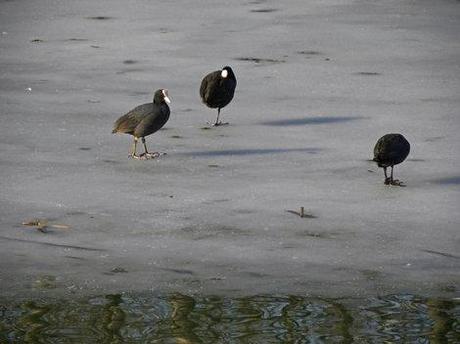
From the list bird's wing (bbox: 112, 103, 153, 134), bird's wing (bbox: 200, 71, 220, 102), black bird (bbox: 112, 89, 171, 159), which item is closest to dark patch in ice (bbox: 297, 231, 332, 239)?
black bird (bbox: 112, 89, 171, 159)

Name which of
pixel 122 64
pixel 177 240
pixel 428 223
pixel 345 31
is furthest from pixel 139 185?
pixel 345 31

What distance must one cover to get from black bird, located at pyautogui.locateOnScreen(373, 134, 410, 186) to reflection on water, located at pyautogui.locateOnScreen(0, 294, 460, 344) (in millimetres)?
2799

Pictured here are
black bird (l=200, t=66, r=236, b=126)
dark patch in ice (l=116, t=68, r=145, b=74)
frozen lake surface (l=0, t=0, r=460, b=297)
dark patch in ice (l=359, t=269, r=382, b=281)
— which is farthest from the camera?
dark patch in ice (l=116, t=68, r=145, b=74)

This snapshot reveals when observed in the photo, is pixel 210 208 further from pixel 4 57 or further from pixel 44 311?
pixel 4 57

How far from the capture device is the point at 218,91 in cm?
1262

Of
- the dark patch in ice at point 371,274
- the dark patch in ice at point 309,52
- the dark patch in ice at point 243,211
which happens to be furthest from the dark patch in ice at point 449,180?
the dark patch in ice at point 309,52

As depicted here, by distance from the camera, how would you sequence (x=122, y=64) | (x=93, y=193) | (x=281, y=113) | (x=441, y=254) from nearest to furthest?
(x=441, y=254)
(x=93, y=193)
(x=281, y=113)
(x=122, y=64)

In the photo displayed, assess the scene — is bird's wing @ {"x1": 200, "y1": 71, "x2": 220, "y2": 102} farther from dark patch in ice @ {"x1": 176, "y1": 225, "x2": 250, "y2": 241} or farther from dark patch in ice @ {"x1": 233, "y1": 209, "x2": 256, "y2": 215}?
dark patch in ice @ {"x1": 176, "y1": 225, "x2": 250, "y2": 241}

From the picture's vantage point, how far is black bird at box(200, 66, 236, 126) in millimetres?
12625

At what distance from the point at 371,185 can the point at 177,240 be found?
2262 mm

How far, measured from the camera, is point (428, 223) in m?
9.15

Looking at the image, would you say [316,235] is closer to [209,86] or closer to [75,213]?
[75,213]

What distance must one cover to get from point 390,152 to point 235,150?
1818mm

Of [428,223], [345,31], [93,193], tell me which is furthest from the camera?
[345,31]
